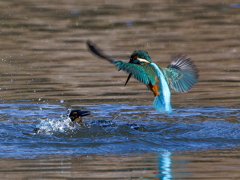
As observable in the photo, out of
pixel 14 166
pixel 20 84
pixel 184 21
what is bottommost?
pixel 14 166

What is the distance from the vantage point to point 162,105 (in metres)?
7.52

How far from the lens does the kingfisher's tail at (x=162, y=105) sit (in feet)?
24.5

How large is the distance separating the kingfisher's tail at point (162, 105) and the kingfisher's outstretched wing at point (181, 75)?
59cm

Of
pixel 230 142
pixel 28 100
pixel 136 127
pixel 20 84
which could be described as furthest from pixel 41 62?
pixel 230 142

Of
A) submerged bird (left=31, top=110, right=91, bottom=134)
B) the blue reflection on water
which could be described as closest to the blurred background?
the blue reflection on water

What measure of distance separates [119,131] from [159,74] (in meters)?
0.94

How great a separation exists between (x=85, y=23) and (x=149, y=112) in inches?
364

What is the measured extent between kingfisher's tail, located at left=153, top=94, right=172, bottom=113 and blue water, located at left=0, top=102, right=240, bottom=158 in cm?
37

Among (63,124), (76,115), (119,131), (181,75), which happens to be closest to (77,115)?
(76,115)

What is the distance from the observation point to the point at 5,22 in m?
18.7

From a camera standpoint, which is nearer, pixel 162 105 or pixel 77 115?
pixel 162 105

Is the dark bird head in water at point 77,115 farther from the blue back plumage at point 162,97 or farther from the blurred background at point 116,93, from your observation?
the blue back plumage at point 162,97

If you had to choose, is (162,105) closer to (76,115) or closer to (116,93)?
(76,115)

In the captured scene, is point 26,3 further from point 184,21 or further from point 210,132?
point 210,132
